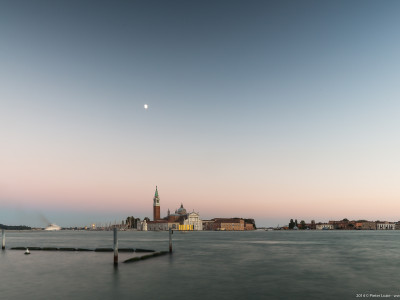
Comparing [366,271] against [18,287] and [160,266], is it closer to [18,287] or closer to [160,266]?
[160,266]

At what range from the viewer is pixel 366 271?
136 ft

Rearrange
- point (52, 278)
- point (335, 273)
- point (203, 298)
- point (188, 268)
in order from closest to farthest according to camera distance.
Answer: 1. point (203, 298)
2. point (52, 278)
3. point (335, 273)
4. point (188, 268)

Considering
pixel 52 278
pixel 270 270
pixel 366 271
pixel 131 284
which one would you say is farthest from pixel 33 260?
pixel 366 271

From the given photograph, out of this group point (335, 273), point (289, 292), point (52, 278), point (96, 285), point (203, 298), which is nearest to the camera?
point (203, 298)

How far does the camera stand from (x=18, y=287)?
99.8 feet

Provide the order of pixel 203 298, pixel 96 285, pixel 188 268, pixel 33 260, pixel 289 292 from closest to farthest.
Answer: pixel 203 298 < pixel 289 292 < pixel 96 285 < pixel 188 268 < pixel 33 260

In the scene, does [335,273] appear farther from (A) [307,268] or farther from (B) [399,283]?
(B) [399,283]

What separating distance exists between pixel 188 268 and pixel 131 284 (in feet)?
42.9

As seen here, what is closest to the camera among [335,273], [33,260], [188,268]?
[335,273]

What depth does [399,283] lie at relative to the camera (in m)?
32.7

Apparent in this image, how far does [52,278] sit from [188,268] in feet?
52.5

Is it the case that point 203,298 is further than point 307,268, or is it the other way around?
point 307,268

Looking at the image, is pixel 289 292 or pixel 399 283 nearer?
pixel 289 292

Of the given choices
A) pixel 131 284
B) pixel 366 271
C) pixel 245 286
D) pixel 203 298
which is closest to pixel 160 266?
pixel 131 284
